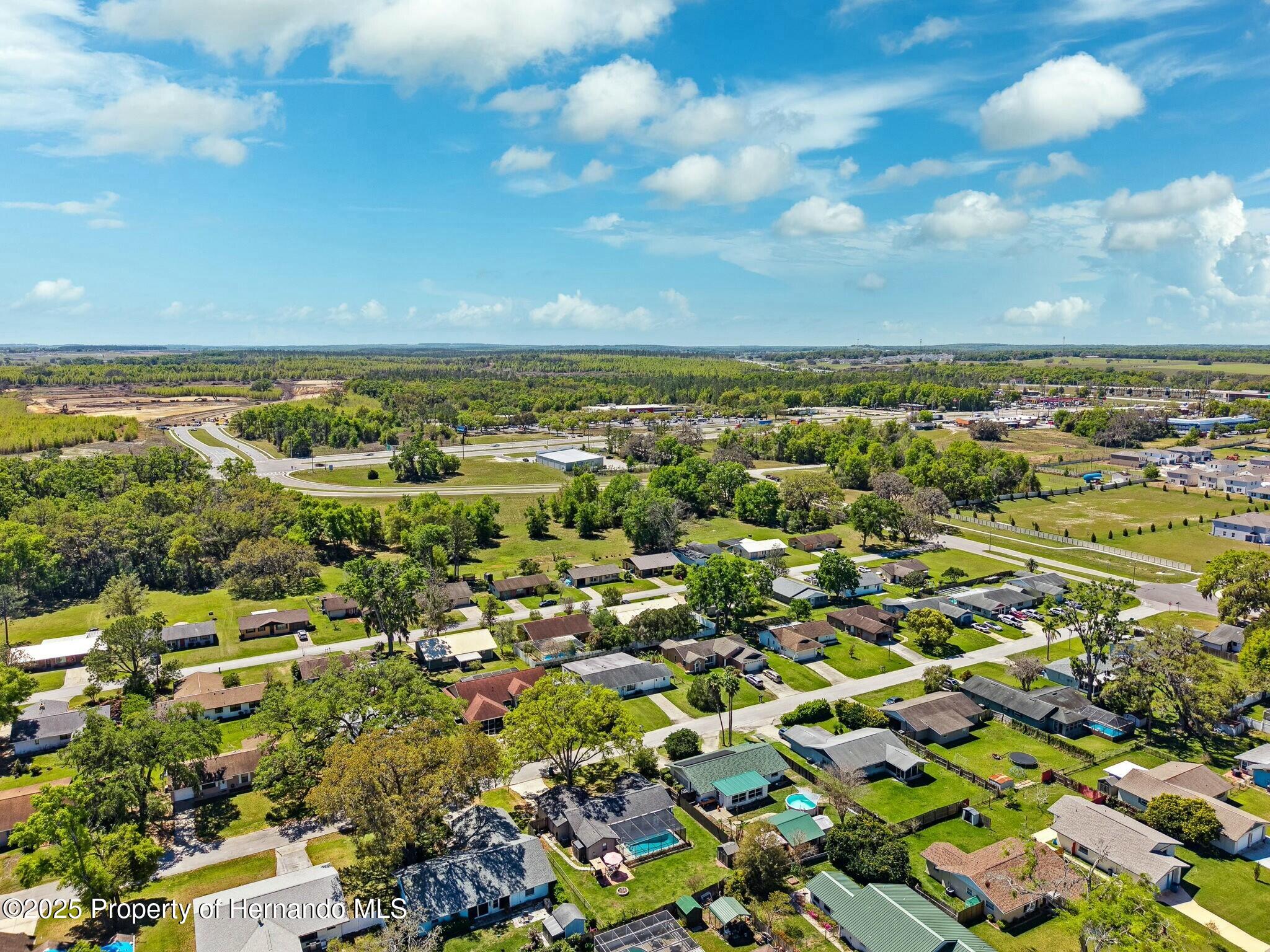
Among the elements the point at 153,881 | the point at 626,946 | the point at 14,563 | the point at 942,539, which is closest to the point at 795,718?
the point at 626,946

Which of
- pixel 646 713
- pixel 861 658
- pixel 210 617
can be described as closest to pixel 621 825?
pixel 646 713

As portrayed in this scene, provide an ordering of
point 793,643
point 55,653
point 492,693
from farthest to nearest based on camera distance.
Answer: point 793,643
point 55,653
point 492,693

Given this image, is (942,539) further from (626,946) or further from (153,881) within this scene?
(153,881)

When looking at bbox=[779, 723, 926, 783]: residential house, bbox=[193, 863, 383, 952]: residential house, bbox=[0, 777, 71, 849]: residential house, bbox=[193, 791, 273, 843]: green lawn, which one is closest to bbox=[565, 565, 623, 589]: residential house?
bbox=[779, 723, 926, 783]: residential house

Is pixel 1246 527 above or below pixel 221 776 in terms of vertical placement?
above

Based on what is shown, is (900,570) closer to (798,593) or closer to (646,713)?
(798,593)

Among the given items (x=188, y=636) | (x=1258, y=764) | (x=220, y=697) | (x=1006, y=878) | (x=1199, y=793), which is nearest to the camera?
(x=1006, y=878)
